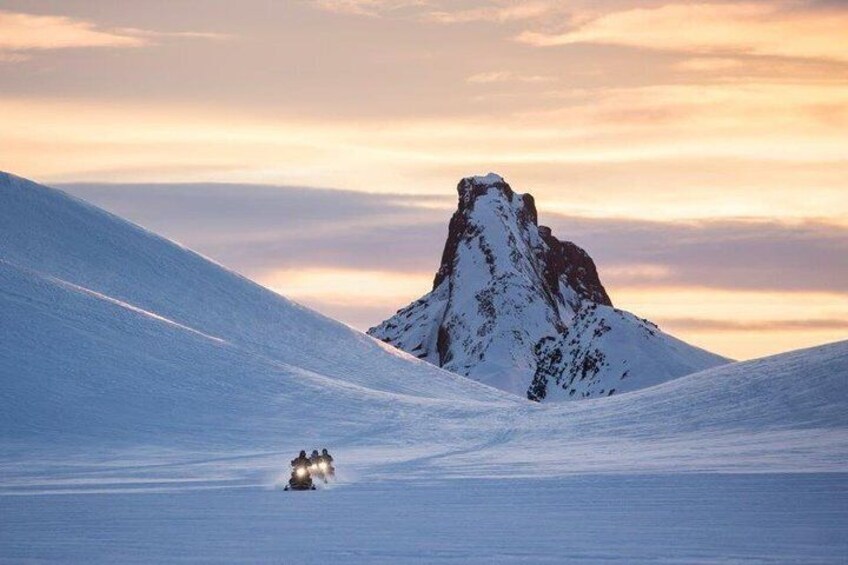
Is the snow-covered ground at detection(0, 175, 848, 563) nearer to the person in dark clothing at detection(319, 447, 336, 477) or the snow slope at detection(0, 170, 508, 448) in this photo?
the snow slope at detection(0, 170, 508, 448)

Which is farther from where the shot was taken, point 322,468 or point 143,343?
point 143,343

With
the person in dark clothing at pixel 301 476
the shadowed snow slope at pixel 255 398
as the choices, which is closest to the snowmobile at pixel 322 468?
the person in dark clothing at pixel 301 476

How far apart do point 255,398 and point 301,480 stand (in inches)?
1573

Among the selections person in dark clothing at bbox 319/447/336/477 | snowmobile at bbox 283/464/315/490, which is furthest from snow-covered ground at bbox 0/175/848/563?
snowmobile at bbox 283/464/315/490

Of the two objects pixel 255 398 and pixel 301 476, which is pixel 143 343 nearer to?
pixel 255 398

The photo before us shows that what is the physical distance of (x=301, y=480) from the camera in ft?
134

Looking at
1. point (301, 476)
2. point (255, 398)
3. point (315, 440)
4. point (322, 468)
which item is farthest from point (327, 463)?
point (255, 398)

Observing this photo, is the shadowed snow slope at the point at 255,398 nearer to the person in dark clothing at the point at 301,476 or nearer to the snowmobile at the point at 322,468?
the snowmobile at the point at 322,468

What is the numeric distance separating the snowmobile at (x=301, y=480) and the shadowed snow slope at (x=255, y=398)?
4.09m

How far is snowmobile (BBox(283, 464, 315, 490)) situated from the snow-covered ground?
4.34ft

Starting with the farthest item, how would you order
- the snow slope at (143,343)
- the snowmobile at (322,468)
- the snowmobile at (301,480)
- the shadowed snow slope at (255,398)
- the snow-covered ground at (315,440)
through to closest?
the snow slope at (143,343), the shadowed snow slope at (255,398), the snowmobile at (322,468), the snowmobile at (301,480), the snow-covered ground at (315,440)

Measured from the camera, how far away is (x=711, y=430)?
61938 mm

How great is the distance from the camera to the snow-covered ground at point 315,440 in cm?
2600

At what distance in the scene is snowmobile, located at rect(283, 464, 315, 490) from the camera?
40656 millimetres
